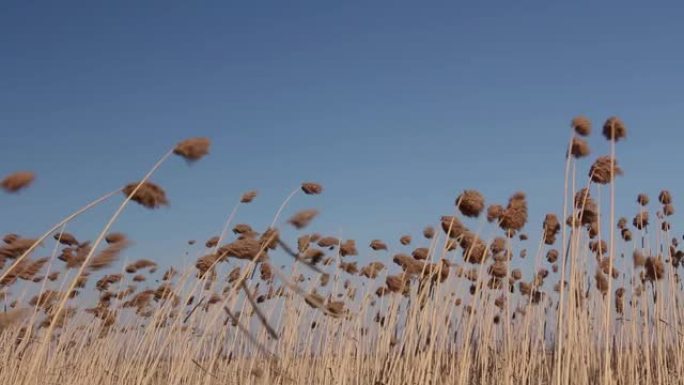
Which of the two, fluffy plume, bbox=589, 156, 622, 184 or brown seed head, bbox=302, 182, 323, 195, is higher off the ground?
fluffy plume, bbox=589, 156, 622, 184

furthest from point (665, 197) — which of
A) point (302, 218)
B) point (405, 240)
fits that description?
point (302, 218)

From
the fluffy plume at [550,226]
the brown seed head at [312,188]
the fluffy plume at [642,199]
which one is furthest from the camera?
the fluffy plume at [642,199]

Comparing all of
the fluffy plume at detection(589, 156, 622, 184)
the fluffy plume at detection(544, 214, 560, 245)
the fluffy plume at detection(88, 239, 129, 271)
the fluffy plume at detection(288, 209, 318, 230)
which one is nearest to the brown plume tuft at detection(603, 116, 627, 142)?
the fluffy plume at detection(589, 156, 622, 184)

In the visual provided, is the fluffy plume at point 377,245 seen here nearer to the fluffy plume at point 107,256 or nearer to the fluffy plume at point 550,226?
the fluffy plume at point 550,226

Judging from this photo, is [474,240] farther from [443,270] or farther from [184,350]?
[184,350]

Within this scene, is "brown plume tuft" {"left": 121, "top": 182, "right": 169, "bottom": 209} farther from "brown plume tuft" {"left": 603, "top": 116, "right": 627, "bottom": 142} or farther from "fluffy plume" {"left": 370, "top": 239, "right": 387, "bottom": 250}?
"fluffy plume" {"left": 370, "top": 239, "right": 387, "bottom": 250}

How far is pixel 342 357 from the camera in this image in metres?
6.52

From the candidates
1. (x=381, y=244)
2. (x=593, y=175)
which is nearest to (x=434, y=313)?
(x=593, y=175)

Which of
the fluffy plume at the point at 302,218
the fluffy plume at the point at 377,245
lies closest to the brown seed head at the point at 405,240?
the fluffy plume at the point at 377,245

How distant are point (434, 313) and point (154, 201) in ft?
8.59

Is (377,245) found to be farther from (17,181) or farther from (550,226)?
Answer: (17,181)

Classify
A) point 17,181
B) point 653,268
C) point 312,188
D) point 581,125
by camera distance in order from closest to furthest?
point 17,181
point 581,125
point 312,188
point 653,268

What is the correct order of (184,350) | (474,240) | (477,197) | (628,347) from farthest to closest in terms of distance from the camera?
(628,347) → (184,350) → (474,240) → (477,197)

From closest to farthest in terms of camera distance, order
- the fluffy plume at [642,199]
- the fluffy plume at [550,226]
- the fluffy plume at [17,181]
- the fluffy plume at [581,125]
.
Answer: the fluffy plume at [17,181], the fluffy plume at [581,125], the fluffy plume at [550,226], the fluffy plume at [642,199]
